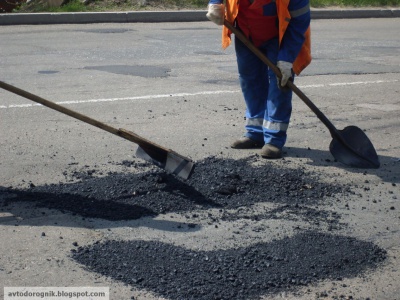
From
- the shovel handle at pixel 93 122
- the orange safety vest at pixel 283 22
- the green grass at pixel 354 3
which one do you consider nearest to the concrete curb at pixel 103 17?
the green grass at pixel 354 3

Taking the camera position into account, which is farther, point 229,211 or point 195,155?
point 195,155

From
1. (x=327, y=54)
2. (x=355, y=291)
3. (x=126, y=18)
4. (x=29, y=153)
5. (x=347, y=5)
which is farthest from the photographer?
(x=347, y=5)

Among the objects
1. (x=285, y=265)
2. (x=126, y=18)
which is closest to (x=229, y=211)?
(x=285, y=265)

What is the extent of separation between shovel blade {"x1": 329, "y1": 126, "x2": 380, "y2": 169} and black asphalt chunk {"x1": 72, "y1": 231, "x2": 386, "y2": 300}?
1.63m

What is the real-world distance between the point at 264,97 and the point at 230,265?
2.68m

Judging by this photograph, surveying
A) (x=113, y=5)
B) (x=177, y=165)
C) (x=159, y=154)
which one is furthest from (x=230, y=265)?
(x=113, y=5)

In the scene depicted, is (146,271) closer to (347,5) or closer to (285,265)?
(285,265)

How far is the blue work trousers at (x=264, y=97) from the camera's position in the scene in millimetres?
6352

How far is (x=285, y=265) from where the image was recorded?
14.1 feet

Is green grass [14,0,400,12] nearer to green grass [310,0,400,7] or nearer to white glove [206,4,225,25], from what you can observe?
green grass [310,0,400,7]

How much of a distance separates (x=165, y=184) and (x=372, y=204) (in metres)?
1.40

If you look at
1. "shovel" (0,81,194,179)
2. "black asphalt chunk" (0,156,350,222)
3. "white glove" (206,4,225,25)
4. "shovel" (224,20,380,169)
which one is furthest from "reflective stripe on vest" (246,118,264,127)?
"shovel" (0,81,194,179)

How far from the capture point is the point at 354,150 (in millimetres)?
6277

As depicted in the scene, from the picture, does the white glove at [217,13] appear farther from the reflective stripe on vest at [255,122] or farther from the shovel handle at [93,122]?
the shovel handle at [93,122]
